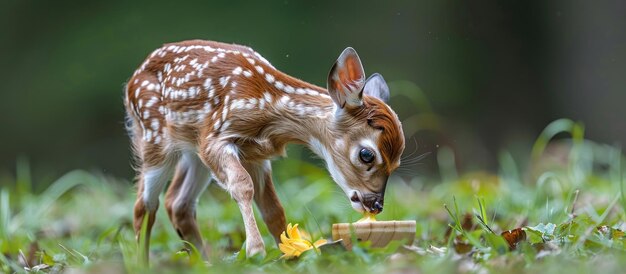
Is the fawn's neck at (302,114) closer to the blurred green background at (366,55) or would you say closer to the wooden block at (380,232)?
the wooden block at (380,232)

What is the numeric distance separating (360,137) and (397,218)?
1182 millimetres

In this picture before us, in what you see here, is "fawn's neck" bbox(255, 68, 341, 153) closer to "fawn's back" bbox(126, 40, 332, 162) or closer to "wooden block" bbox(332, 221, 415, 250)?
"fawn's back" bbox(126, 40, 332, 162)

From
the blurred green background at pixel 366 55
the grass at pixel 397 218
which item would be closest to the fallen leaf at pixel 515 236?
the grass at pixel 397 218

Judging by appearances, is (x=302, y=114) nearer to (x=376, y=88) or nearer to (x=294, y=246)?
(x=376, y=88)

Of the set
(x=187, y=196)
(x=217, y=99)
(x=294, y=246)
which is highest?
(x=217, y=99)

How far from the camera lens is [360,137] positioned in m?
4.51

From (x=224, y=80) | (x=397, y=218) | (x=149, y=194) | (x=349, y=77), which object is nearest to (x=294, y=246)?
(x=349, y=77)

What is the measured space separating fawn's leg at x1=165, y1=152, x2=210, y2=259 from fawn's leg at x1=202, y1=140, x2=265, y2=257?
587 millimetres

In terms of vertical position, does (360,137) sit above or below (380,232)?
above

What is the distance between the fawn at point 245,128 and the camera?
4465mm

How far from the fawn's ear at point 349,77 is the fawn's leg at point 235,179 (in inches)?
20.7

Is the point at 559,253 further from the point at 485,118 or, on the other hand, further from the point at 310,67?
the point at 485,118

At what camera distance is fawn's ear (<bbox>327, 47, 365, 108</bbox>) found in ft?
14.6

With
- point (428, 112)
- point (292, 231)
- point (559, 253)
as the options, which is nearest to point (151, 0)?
point (428, 112)
